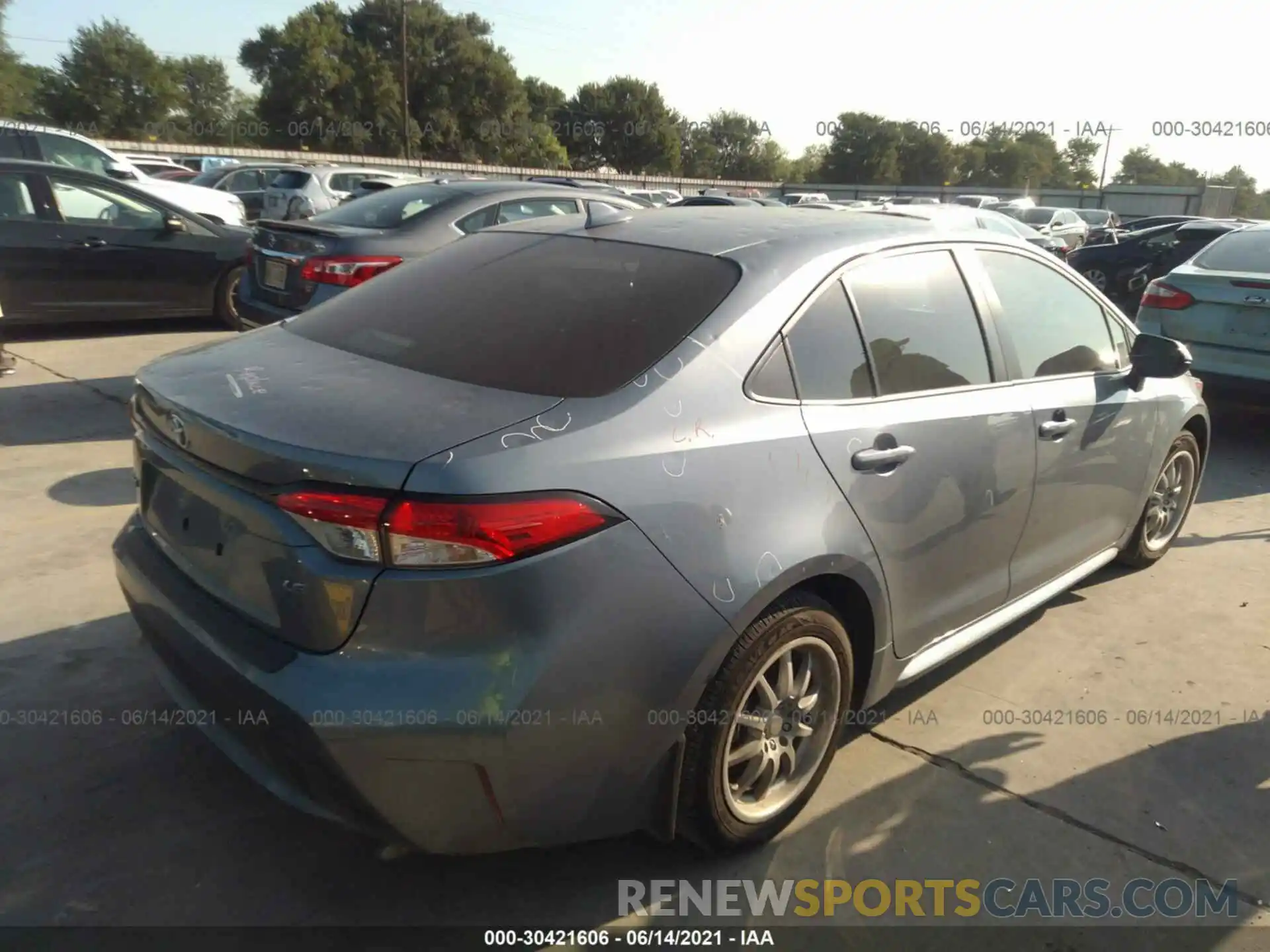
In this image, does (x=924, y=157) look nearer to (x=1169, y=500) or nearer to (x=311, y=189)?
(x=311, y=189)

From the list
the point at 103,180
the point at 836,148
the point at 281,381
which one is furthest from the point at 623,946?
the point at 836,148

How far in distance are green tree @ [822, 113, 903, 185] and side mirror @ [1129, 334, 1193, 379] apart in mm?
73220

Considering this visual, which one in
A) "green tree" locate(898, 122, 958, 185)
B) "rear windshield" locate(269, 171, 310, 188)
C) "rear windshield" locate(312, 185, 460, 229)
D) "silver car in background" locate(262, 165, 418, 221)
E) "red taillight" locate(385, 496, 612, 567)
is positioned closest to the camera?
"red taillight" locate(385, 496, 612, 567)

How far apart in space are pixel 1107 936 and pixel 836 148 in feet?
256

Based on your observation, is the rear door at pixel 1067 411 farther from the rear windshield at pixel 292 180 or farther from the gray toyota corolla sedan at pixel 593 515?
the rear windshield at pixel 292 180

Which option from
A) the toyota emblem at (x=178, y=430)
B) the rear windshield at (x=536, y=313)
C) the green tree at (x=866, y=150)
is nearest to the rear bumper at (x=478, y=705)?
the toyota emblem at (x=178, y=430)

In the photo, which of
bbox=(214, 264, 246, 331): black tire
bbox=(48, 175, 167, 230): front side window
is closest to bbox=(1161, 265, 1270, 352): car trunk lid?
bbox=(214, 264, 246, 331): black tire

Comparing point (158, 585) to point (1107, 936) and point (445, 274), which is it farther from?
point (1107, 936)

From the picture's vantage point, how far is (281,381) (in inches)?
93.9

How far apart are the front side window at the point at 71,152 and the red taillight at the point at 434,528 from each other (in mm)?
13194

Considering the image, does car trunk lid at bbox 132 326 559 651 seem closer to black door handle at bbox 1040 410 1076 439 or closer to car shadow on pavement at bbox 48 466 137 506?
black door handle at bbox 1040 410 1076 439

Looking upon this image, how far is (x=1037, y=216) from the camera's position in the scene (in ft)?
82.3

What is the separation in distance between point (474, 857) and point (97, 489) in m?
3.57

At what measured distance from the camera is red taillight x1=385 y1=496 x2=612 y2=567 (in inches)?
75.1
